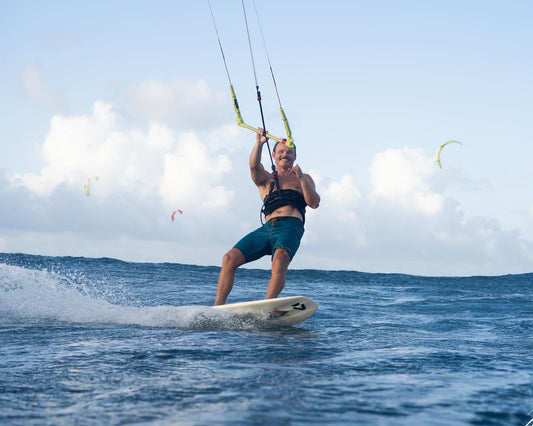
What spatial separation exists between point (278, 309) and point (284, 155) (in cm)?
185

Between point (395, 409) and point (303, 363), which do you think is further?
point (303, 363)

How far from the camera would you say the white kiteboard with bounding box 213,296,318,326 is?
6.21 meters

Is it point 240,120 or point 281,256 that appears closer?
point 281,256

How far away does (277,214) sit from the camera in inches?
273

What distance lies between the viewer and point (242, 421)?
2.47 m

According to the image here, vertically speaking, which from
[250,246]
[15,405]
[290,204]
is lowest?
[15,405]

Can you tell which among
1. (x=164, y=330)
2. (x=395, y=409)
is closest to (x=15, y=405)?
(x=395, y=409)

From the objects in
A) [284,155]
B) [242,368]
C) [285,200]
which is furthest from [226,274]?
[242,368]

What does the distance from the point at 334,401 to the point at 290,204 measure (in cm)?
414

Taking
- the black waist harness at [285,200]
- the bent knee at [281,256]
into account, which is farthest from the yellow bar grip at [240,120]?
the bent knee at [281,256]

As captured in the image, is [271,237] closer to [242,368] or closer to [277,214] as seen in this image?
[277,214]

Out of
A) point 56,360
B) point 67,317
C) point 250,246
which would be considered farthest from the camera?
point 250,246

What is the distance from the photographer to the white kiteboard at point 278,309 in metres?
6.21

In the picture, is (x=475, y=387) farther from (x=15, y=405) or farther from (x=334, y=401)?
(x=15, y=405)
